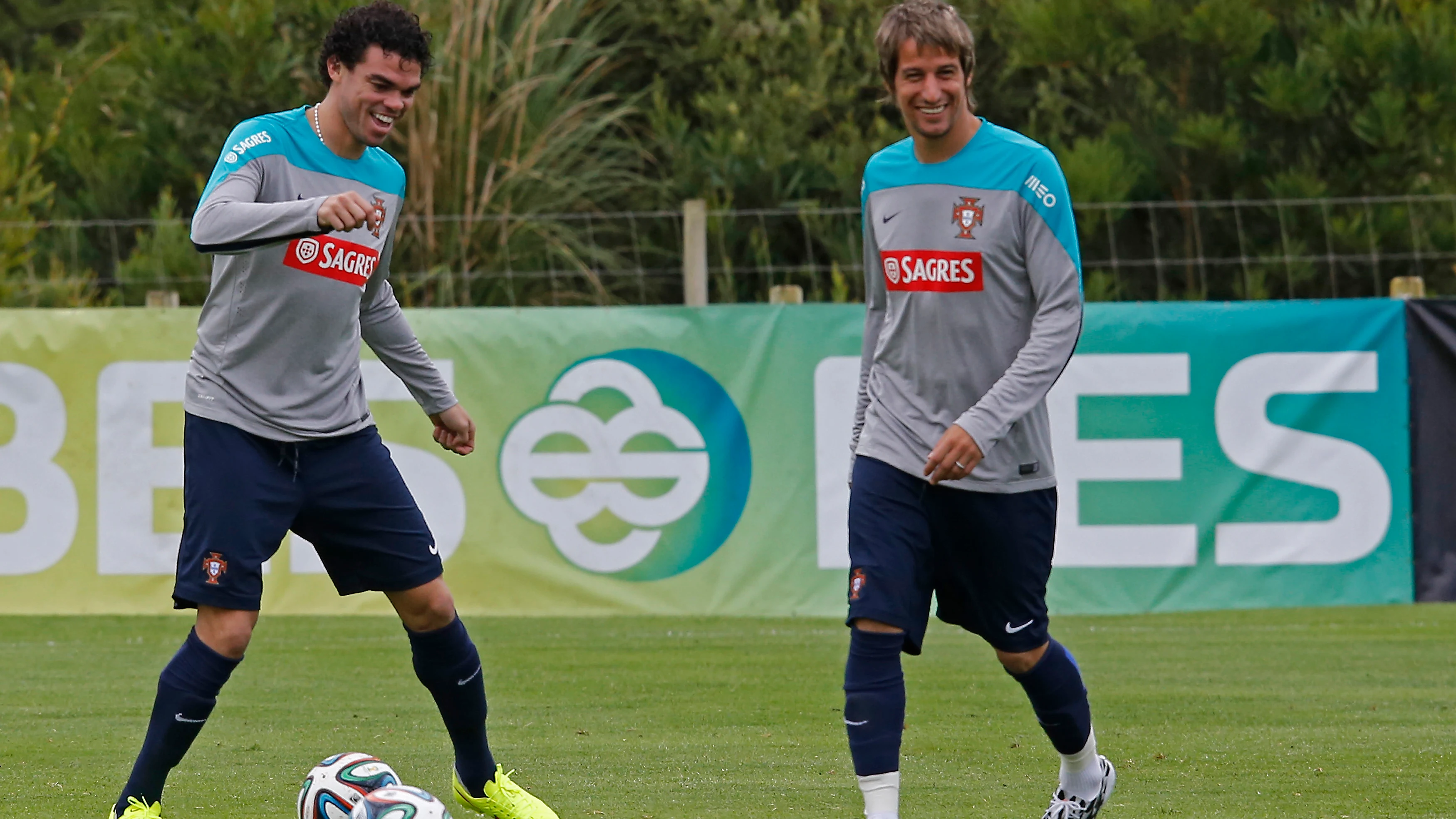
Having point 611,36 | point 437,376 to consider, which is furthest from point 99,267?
point 437,376

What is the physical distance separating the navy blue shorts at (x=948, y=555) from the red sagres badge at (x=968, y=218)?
601mm

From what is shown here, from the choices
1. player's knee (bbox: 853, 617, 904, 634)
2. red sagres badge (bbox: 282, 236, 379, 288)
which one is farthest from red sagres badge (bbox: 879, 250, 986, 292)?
red sagres badge (bbox: 282, 236, 379, 288)

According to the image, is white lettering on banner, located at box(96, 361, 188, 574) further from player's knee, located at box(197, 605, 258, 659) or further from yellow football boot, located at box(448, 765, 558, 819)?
player's knee, located at box(197, 605, 258, 659)

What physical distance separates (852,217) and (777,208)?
938 mm

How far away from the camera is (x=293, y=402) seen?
4.64 meters

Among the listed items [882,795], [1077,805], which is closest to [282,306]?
[882,795]

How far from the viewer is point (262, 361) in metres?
4.62

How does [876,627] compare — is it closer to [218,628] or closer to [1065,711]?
[1065,711]

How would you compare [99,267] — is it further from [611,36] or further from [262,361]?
[262,361]

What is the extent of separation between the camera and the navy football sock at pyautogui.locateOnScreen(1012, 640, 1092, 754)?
4.67 meters

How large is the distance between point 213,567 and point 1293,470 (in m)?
7.40

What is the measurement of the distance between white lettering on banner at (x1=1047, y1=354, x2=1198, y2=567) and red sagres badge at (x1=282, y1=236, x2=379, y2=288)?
622cm

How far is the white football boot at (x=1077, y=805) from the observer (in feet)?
15.9

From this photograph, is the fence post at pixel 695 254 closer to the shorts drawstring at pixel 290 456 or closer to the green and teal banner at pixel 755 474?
the green and teal banner at pixel 755 474
